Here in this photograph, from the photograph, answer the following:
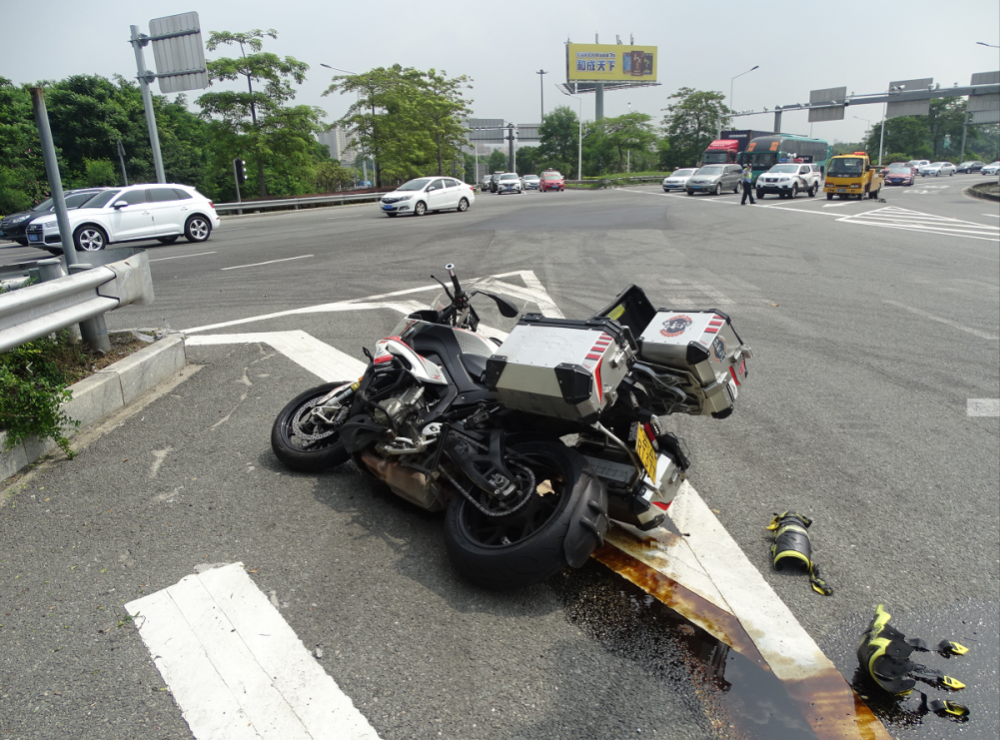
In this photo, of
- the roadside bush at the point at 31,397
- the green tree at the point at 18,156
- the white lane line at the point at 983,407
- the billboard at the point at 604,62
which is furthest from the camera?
the billboard at the point at 604,62

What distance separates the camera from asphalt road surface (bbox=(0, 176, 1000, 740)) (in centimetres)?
256

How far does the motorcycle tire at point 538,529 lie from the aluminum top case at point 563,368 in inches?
10.3

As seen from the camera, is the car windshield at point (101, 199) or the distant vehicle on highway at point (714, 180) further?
the distant vehicle on highway at point (714, 180)

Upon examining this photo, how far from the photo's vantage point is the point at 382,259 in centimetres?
1392

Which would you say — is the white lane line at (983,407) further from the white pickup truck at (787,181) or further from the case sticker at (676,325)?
the white pickup truck at (787,181)

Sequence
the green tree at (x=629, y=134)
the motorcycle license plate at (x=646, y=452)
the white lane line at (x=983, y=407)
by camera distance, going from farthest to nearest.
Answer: the green tree at (x=629, y=134) → the white lane line at (x=983, y=407) → the motorcycle license plate at (x=646, y=452)

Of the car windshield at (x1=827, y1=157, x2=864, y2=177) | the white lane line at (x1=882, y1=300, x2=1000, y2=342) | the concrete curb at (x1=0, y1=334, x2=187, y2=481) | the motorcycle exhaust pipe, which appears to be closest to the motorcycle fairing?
the motorcycle exhaust pipe

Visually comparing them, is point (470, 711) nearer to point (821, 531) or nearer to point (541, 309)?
point (821, 531)

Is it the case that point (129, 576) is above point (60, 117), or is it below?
below

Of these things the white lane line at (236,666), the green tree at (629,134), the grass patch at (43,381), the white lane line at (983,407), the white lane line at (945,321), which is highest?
the green tree at (629,134)

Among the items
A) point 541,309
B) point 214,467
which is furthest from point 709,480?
point 541,309

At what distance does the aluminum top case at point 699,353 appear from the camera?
131 inches

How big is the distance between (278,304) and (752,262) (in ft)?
28.9

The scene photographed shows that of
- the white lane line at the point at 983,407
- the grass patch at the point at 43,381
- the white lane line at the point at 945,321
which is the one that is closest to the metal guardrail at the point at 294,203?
the grass patch at the point at 43,381
